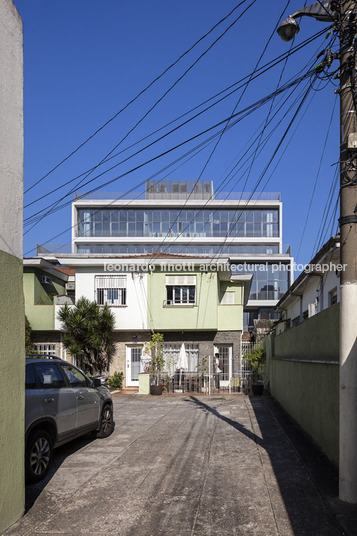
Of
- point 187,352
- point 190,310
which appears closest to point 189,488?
point 190,310

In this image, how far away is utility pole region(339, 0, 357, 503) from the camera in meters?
6.29

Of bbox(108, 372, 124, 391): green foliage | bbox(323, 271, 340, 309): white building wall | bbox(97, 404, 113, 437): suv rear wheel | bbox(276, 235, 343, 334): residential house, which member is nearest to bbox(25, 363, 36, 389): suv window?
bbox(97, 404, 113, 437): suv rear wheel

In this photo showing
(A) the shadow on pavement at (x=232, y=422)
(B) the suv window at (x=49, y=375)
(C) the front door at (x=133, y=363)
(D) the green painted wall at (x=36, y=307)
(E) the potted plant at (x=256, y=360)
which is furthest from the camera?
(C) the front door at (x=133, y=363)

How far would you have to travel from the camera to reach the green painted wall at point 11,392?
17.9 ft

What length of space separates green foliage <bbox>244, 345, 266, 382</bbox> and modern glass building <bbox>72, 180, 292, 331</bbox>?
3939 centimetres

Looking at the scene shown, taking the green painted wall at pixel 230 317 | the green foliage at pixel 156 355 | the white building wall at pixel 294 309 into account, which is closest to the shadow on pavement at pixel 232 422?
the green foliage at pixel 156 355

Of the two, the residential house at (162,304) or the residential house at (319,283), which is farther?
the residential house at (162,304)

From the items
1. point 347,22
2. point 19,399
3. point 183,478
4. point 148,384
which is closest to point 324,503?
point 183,478

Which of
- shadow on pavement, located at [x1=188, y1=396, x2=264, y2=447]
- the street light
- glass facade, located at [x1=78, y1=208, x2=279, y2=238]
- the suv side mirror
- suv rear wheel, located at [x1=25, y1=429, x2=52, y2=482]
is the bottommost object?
shadow on pavement, located at [x1=188, y1=396, x2=264, y2=447]

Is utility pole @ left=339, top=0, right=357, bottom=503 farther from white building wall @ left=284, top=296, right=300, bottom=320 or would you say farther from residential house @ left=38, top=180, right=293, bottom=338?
residential house @ left=38, top=180, right=293, bottom=338

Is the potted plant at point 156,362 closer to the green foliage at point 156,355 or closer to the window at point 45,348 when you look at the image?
the green foliage at point 156,355

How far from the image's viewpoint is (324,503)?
6.31 meters

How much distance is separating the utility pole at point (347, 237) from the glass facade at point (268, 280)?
5729 cm

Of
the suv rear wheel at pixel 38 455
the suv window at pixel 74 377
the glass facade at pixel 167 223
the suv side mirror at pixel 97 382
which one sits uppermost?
the glass facade at pixel 167 223
